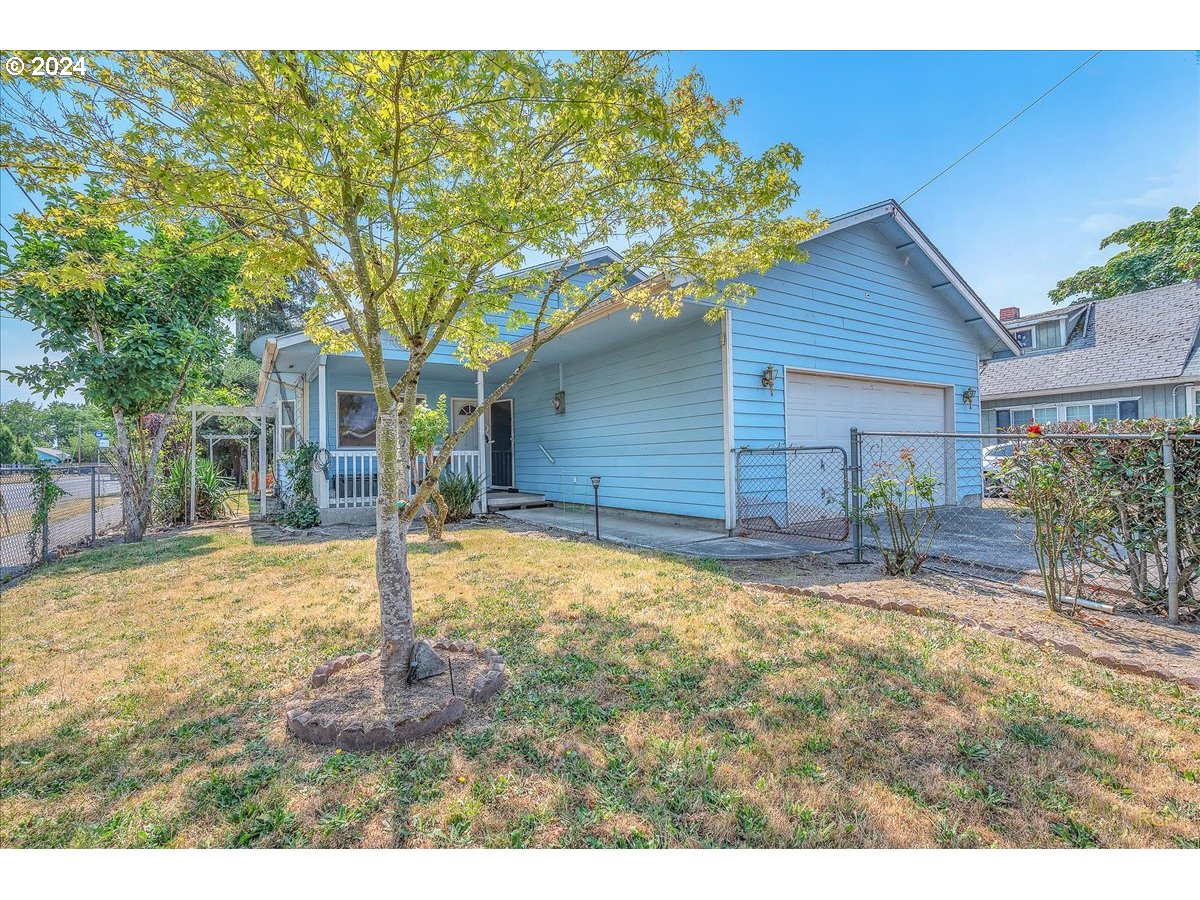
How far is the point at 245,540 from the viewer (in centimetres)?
662

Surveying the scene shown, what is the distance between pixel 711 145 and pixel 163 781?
4099 millimetres

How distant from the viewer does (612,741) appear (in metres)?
1.97

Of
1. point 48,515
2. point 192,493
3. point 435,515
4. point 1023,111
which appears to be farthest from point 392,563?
point 192,493

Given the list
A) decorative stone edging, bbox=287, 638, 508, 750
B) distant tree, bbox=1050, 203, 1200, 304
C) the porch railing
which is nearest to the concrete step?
the porch railing

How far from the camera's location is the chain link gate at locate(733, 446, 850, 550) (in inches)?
254

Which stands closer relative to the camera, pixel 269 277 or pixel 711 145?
pixel 269 277

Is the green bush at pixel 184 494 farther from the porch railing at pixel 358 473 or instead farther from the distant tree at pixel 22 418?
the distant tree at pixel 22 418

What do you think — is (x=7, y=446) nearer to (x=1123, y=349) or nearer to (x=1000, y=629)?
(x=1000, y=629)

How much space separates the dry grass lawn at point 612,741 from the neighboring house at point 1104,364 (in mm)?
9833

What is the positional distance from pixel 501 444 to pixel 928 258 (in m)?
8.69

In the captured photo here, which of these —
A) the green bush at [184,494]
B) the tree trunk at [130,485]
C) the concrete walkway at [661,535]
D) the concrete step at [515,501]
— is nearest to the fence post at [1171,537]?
the concrete walkway at [661,535]

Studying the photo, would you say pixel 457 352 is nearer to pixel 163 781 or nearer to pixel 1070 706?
pixel 163 781
